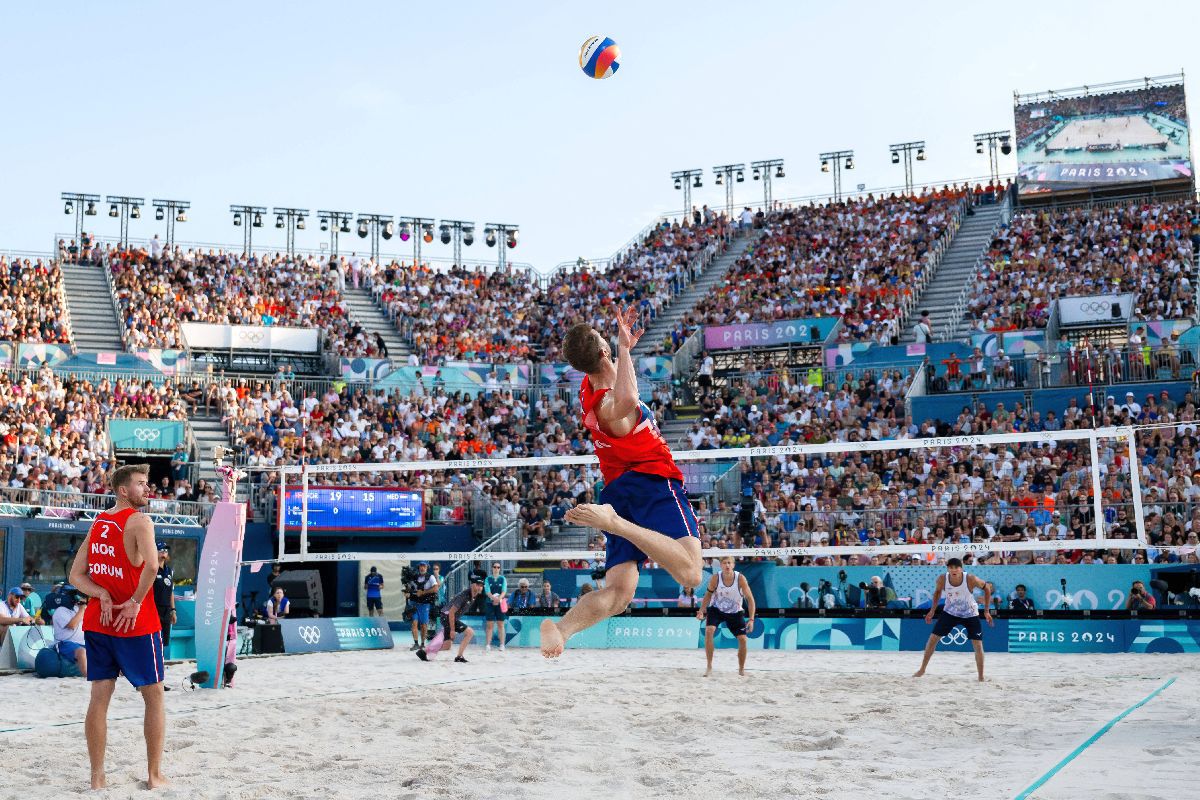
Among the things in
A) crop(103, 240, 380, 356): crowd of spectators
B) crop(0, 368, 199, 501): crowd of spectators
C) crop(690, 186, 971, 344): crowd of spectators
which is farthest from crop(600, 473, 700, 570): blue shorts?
crop(103, 240, 380, 356): crowd of spectators

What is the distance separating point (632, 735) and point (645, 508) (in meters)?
3.29

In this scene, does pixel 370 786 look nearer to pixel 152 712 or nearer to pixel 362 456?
pixel 152 712

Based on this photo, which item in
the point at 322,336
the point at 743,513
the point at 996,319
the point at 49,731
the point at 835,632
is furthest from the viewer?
the point at 322,336

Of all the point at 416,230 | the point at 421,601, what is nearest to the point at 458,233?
the point at 416,230

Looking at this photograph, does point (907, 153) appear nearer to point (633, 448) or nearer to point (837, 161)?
point (837, 161)

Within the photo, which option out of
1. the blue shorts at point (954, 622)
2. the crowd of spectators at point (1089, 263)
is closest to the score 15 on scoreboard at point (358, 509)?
the blue shorts at point (954, 622)

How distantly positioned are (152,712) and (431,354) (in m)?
23.9

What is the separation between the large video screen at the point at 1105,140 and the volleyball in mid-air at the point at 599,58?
26054 mm

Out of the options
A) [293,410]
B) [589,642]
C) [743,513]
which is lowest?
[589,642]

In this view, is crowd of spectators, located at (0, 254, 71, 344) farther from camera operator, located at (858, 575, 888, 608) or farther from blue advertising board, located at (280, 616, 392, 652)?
camera operator, located at (858, 575, 888, 608)

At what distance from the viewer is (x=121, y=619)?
6.52 meters

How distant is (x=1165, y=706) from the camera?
368 inches

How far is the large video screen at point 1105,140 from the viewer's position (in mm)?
33844

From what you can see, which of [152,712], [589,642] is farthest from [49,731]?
[589,642]
